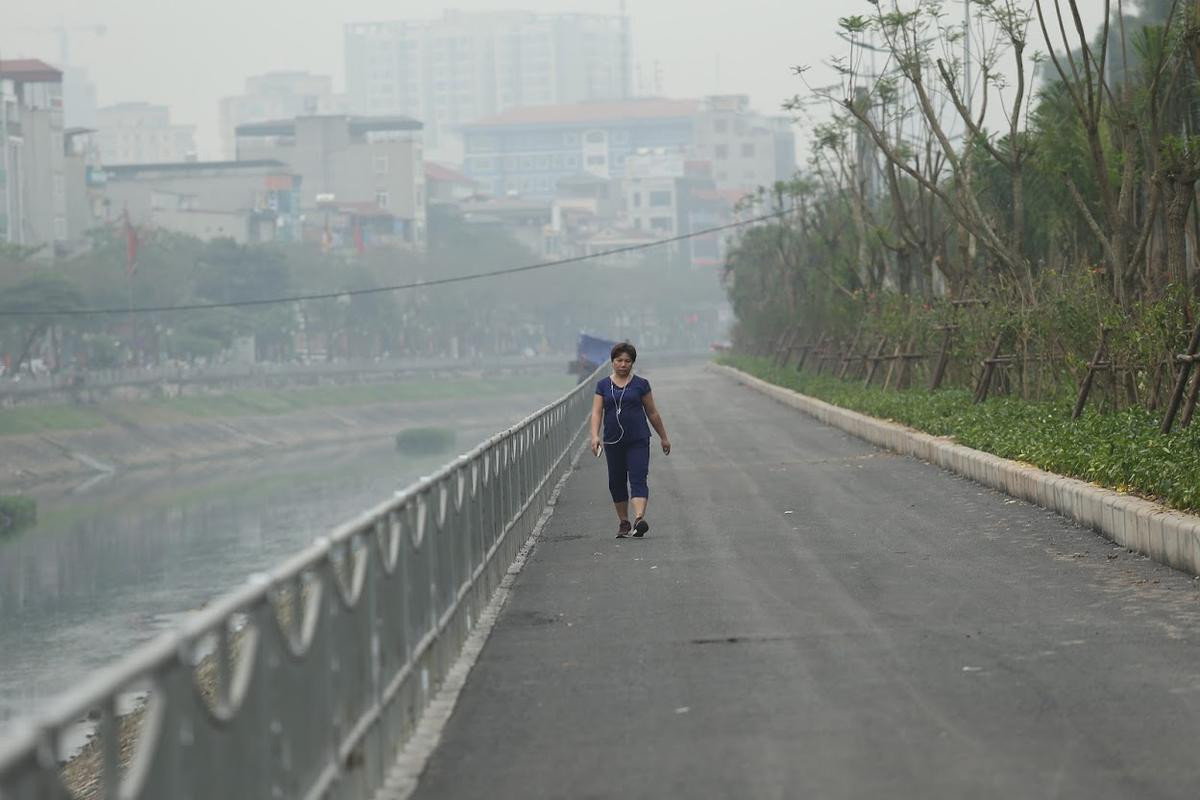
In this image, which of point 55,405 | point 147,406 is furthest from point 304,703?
point 147,406

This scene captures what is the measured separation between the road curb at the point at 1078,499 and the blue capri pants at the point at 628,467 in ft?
12.0

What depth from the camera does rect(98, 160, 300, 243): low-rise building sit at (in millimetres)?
124312

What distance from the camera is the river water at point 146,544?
34.9m

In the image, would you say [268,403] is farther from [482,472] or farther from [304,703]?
[304,703]

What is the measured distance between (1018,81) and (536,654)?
21344 millimetres

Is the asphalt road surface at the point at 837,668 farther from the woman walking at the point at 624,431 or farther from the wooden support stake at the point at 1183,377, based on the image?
the wooden support stake at the point at 1183,377

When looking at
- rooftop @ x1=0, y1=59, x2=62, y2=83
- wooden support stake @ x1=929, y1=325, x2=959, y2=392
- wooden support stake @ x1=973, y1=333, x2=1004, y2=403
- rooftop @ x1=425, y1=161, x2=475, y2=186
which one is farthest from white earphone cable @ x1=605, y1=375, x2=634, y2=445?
rooftop @ x1=425, y1=161, x2=475, y2=186

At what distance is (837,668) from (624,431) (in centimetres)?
746

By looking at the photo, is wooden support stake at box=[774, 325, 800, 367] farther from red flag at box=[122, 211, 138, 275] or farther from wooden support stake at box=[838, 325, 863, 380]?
red flag at box=[122, 211, 138, 275]

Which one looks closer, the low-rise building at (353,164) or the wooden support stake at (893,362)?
the wooden support stake at (893,362)

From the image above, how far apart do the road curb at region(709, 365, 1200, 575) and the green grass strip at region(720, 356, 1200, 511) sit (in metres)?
0.15

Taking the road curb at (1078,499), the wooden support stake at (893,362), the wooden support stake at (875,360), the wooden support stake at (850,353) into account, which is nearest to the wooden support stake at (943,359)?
the wooden support stake at (893,362)

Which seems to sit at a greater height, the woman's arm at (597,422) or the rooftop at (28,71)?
the rooftop at (28,71)

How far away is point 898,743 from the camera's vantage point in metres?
7.70
